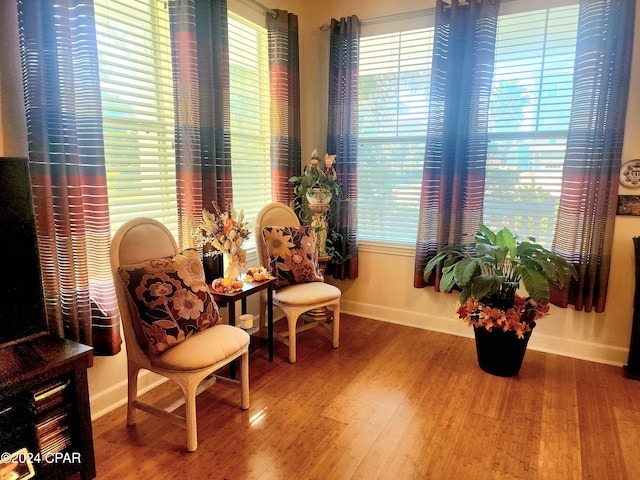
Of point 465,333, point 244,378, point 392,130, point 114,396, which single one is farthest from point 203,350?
point 392,130

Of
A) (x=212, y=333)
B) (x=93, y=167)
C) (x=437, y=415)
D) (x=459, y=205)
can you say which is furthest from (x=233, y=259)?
(x=459, y=205)

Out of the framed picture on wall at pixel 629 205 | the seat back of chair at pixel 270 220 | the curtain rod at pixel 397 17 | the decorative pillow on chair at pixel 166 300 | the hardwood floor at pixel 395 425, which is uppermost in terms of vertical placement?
the curtain rod at pixel 397 17

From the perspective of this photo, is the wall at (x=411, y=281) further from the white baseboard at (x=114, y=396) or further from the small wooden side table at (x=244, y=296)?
the white baseboard at (x=114, y=396)

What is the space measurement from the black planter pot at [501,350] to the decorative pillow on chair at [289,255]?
1.27 metres

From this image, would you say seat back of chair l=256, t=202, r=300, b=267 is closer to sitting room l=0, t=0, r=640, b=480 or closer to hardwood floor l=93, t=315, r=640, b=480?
sitting room l=0, t=0, r=640, b=480

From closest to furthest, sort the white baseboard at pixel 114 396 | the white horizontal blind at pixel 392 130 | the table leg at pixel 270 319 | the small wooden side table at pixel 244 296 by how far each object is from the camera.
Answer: the white baseboard at pixel 114 396
the small wooden side table at pixel 244 296
the table leg at pixel 270 319
the white horizontal blind at pixel 392 130

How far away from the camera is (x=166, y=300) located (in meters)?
1.95

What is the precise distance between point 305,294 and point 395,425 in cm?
104

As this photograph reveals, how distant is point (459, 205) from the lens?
3.14 metres

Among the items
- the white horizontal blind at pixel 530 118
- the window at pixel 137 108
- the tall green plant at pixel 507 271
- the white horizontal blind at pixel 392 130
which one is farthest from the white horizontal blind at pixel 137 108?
the white horizontal blind at pixel 530 118

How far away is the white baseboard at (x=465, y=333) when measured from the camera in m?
2.91

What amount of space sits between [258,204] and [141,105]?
1.31 m

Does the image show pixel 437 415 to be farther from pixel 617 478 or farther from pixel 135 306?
pixel 135 306

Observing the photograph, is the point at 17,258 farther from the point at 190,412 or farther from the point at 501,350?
the point at 501,350
